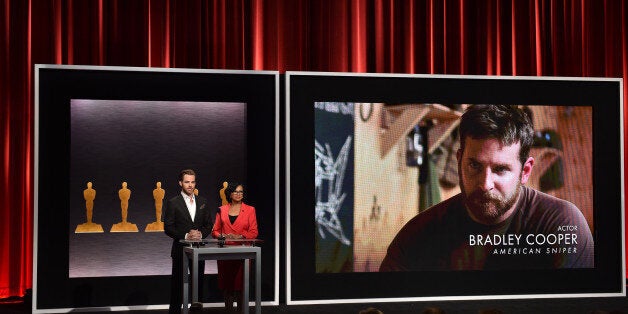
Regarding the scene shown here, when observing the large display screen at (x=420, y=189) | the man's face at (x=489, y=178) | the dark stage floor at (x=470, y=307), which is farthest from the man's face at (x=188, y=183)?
the man's face at (x=489, y=178)

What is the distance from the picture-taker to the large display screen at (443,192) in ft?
28.4

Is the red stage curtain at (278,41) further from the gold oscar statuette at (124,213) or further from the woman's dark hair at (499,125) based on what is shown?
the woman's dark hair at (499,125)

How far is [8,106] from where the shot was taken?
930 cm

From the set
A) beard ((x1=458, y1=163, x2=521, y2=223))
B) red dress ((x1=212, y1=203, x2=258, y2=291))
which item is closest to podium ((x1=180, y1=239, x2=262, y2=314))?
red dress ((x1=212, y1=203, x2=258, y2=291))

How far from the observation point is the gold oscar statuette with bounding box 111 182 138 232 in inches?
334

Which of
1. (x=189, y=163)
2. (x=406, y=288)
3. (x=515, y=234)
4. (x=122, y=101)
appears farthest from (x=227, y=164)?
(x=515, y=234)

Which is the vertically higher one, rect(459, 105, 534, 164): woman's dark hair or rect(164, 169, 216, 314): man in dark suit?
rect(459, 105, 534, 164): woman's dark hair

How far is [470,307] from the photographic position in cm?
838

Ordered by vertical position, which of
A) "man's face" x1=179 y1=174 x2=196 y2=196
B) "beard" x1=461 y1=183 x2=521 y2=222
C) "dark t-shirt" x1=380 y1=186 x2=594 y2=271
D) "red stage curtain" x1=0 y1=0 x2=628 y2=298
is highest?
"red stage curtain" x1=0 y1=0 x2=628 y2=298

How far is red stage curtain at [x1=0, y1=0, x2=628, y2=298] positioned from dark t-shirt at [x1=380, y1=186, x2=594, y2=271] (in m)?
2.23

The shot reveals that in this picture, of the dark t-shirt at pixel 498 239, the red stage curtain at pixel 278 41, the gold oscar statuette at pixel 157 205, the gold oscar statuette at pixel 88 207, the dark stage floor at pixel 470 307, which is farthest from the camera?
the red stage curtain at pixel 278 41

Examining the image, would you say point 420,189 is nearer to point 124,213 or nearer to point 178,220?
point 178,220

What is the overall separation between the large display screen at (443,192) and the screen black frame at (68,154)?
236 millimetres

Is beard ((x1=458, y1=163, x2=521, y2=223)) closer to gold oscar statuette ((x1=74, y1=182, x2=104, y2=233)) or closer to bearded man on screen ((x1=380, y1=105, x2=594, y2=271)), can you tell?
bearded man on screen ((x1=380, y1=105, x2=594, y2=271))
